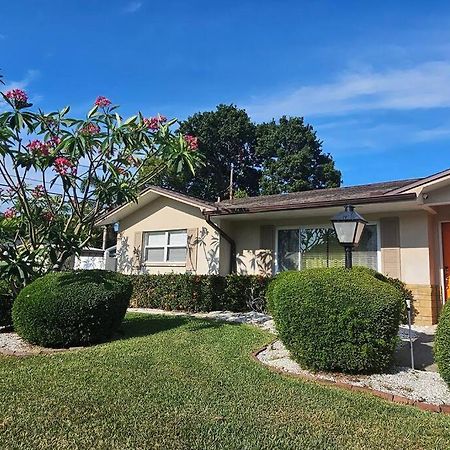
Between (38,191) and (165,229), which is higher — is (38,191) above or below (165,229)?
above

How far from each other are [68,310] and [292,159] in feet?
91.0

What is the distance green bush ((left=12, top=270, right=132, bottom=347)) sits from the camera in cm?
672

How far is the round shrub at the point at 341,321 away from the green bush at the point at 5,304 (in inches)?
248

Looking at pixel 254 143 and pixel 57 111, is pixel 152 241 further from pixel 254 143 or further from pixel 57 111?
pixel 254 143

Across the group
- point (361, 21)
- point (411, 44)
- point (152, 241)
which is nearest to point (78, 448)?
point (361, 21)

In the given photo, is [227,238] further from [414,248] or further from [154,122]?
[414,248]

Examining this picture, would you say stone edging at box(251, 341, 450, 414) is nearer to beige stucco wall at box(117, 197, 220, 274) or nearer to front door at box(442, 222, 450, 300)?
front door at box(442, 222, 450, 300)

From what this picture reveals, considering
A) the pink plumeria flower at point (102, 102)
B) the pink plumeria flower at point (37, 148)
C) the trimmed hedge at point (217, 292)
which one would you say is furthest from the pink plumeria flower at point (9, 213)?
the trimmed hedge at point (217, 292)

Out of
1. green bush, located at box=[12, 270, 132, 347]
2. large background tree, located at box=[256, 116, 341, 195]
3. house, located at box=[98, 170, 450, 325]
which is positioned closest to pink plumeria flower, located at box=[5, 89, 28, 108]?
green bush, located at box=[12, 270, 132, 347]

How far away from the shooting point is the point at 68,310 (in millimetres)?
6707

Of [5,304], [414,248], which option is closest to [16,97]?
[5,304]

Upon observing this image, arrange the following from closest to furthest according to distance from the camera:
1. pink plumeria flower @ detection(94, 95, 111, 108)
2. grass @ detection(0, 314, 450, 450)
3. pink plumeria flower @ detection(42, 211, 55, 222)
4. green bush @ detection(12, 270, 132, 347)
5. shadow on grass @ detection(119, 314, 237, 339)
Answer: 1. grass @ detection(0, 314, 450, 450)
2. green bush @ detection(12, 270, 132, 347)
3. shadow on grass @ detection(119, 314, 237, 339)
4. pink plumeria flower @ detection(94, 95, 111, 108)
5. pink plumeria flower @ detection(42, 211, 55, 222)

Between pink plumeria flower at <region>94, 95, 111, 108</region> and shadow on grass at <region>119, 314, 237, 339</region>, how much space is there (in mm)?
4955

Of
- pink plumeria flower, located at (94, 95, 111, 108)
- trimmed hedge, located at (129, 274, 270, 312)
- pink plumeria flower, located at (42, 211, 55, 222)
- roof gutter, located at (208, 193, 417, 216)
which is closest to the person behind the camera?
pink plumeria flower, located at (94, 95, 111, 108)
